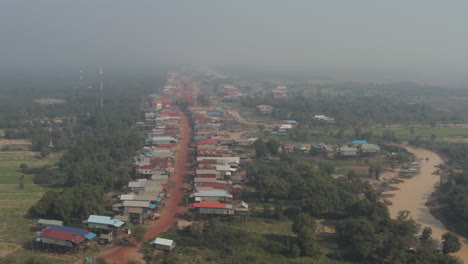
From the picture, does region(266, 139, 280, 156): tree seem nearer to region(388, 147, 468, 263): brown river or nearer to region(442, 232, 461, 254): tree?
region(388, 147, 468, 263): brown river

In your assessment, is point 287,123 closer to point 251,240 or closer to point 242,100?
point 242,100

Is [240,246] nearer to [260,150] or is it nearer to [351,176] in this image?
[351,176]

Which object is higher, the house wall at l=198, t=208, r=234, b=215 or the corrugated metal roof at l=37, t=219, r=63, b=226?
the house wall at l=198, t=208, r=234, b=215

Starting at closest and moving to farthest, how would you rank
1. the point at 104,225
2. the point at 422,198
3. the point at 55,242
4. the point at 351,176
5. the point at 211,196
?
1. the point at 55,242
2. the point at 104,225
3. the point at 211,196
4. the point at 422,198
5. the point at 351,176

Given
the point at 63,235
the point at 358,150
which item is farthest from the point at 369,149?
the point at 63,235

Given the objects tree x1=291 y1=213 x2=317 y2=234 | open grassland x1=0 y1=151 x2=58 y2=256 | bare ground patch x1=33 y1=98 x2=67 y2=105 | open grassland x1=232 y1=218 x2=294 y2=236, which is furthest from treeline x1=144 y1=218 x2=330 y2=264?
bare ground patch x1=33 y1=98 x2=67 y2=105

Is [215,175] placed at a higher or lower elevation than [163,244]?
higher

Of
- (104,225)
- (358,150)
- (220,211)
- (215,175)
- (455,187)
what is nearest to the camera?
(104,225)
